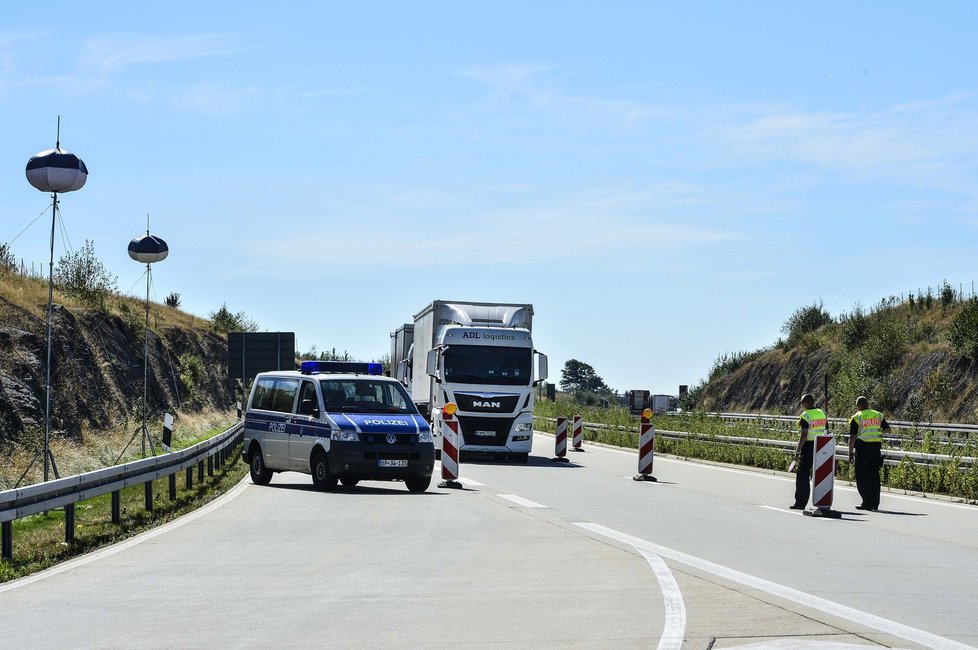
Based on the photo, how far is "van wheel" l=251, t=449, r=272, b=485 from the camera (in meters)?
22.5

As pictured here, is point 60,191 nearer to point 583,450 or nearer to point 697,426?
point 697,426

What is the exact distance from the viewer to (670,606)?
8.73 meters

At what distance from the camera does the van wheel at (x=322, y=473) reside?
20.4 meters

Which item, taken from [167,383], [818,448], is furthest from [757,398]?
[818,448]

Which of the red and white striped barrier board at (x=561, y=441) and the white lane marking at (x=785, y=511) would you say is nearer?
the white lane marking at (x=785, y=511)

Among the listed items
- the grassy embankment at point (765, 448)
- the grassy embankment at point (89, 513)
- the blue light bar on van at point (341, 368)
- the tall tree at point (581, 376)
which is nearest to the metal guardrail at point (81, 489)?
the grassy embankment at point (89, 513)

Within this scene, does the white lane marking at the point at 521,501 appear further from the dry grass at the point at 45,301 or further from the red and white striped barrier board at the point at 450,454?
the dry grass at the point at 45,301

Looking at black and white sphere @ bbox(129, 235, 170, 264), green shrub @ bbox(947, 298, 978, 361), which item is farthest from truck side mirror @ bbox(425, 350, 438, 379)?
green shrub @ bbox(947, 298, 978, 361)

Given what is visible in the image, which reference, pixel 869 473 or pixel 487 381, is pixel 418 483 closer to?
pixel 869 473

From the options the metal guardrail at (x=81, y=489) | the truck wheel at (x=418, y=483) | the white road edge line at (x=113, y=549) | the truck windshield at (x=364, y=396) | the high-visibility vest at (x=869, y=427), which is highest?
the truck windshield at (x=364, y=396)

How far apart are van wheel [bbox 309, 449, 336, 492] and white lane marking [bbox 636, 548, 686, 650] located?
9516mm

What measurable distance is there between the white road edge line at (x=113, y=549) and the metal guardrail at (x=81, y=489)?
0.59 meters

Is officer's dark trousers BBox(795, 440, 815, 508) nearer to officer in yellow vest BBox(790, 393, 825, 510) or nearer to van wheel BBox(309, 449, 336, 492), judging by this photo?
officer in yellow vest BBox(790, 393, 825, 510)

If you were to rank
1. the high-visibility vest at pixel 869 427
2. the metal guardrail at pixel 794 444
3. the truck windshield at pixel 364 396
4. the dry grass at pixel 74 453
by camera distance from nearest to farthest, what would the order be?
the high-visibility vest at pixel 869 427
the truck windshield at pixel 364 396
the metal guardrail at pixel 794 444
the dry grass at pixel 74 453
